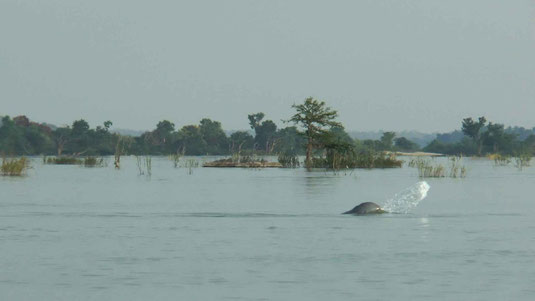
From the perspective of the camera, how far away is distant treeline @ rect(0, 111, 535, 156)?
156375 millimetres

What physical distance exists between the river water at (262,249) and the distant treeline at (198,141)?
107944 mm

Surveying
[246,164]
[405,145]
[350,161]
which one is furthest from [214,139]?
[350,161]

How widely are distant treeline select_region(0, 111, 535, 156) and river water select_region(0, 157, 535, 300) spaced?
108 meters

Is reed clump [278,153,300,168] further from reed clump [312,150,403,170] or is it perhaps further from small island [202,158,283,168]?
reed clump [312,150,403,170]

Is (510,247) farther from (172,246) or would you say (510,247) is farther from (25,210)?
(25,210)

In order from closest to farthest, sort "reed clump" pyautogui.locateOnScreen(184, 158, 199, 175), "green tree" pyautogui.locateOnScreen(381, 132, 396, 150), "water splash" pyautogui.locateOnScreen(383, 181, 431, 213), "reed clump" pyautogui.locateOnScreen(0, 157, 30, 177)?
1. "water splash" pyautogui.locateOnScreen(383, 181, 431, 213)
2. "reed clump" pyautogui.locateOnScreen(0, 157, 30, 177)
3. "reed clump" pyautogui.locateOnScreen(184, 158, 199, 175)
4. "green tree" pyautogui.locateOnScreen(381, 132, 396, 150)

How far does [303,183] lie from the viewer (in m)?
55.5

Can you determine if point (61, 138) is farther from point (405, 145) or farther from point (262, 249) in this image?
point (262, 249)

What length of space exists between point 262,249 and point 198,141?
152 m

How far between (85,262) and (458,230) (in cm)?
1120

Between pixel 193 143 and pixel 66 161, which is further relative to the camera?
pixel 193 143

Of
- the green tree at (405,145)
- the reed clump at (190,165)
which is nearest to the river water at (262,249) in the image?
the reed clump at (190,165)

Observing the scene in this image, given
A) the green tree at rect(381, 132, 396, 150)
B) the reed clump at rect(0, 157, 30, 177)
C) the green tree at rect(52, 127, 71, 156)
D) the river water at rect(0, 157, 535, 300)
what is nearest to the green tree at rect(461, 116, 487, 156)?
the green tree at rect(381, 132, 396, 150)

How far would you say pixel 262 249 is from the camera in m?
21.8
